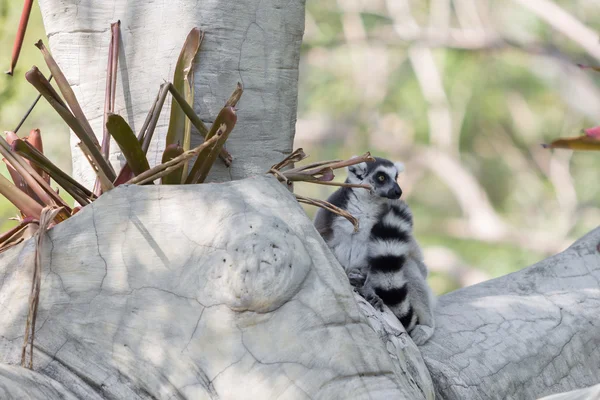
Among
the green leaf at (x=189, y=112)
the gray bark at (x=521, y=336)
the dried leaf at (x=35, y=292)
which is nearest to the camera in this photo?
the dried leaf at (x=35, y=292)

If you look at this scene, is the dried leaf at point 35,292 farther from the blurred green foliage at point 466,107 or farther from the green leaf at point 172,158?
the blurred green foliage at point 466,107

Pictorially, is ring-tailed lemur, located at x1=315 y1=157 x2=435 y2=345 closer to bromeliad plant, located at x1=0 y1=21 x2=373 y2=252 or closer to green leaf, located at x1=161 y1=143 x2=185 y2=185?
bromeliad plant, located at x1=0 y1=21 x2=373 y2=252

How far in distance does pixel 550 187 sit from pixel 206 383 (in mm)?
13905

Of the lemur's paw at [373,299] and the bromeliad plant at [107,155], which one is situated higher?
the bromeliad plant at [107,155]

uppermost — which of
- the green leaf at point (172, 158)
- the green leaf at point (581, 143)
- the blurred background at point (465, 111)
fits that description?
the green leaf at point (172, 158)

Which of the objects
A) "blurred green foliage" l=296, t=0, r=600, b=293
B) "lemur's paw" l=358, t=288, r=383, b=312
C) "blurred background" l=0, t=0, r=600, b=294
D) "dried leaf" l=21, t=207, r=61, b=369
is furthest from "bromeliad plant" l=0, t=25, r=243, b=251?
"blurred green foliage" l=296, t=0, r=600, b=293

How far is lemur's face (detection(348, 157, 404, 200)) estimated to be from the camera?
3.44 meters

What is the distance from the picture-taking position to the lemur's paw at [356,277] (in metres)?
2.89

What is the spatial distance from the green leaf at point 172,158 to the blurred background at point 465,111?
10.5 m

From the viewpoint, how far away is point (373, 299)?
2.64 metres

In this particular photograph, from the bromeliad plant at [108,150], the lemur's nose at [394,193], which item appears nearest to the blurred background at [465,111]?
the lemur's nose at [394,193]

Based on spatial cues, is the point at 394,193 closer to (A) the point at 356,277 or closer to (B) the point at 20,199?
(A) the point at 356,277

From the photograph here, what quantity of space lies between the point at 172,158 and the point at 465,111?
13.5 meters

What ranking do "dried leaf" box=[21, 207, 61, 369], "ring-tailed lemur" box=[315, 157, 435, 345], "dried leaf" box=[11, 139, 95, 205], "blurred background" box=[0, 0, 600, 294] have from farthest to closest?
"blurred background" box=[0, 0, 600, 294] < "ring-tailed lemur" box=[315, 157, 435, 345] < "dried leaf" box=[11, 139, 95, 205] < "dried leaf" box=[21, 207, 61, 369]
